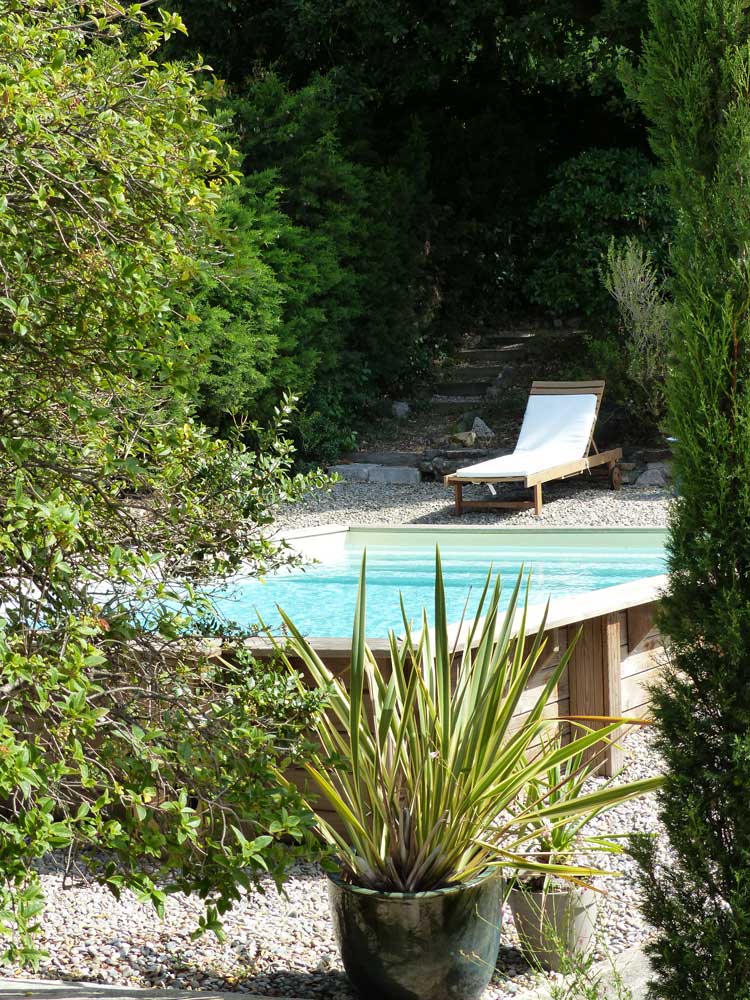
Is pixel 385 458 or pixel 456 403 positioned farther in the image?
pixel 456 403

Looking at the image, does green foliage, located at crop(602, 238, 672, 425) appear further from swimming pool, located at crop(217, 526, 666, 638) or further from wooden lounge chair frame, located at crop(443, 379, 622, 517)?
swimming pool, located at crop(217, 526, 666, 638)

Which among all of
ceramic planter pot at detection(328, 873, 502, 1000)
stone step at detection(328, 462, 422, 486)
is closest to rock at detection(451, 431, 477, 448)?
stone step at detection(328, 462, 422, 486)

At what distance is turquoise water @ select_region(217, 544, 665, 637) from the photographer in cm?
741

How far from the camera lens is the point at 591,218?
13.3 m

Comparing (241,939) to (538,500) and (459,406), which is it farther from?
(459,406)

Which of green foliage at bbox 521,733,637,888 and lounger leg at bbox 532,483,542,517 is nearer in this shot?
green foliage at bbox 521,733,637,888

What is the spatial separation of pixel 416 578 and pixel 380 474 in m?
3.50

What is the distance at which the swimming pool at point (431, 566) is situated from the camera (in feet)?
24.9

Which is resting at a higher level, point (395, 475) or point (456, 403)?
point (456, 403)

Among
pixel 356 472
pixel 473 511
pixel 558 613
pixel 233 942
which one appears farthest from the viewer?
pixel 356 472

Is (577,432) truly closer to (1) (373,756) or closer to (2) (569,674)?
(2) (569,674)

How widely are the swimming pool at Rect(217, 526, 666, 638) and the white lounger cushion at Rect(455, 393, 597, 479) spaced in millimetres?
1490

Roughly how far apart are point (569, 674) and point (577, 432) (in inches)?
253

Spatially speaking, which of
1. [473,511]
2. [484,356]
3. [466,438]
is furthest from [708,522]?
[484,356]
